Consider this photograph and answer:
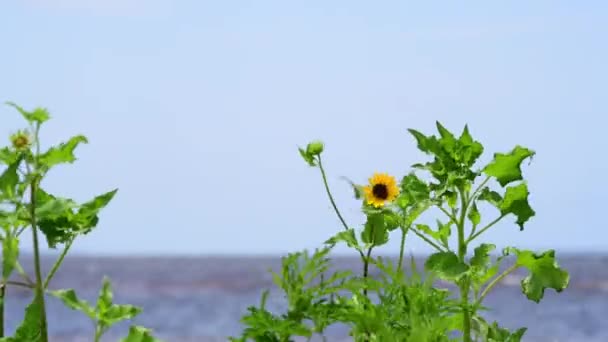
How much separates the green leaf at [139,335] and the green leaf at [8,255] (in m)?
0.18

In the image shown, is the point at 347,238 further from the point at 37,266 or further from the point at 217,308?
the point at 217,308

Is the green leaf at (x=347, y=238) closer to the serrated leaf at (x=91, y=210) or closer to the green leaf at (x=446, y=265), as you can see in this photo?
the green leaf at (x=446, y=265)

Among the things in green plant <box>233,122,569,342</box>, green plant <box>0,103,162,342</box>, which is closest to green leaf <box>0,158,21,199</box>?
green plant <box>0,103,162,342</box>

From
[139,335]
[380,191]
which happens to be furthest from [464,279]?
[139,335]

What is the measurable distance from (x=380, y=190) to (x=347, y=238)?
157 millimetres

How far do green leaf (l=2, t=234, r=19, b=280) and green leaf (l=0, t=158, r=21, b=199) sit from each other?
0.06 m

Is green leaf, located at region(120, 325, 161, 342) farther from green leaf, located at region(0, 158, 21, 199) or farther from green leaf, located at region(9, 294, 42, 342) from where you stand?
green leaf, located at region(0, 158, 21, 199)

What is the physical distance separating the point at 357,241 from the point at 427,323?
1.28ft

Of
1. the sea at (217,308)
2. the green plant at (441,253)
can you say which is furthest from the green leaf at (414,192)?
the sea at (217,308)

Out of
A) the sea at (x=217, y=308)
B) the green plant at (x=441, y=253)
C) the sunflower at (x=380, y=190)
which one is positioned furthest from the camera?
the sea at (x=217, y=308)

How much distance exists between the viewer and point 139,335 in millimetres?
1550

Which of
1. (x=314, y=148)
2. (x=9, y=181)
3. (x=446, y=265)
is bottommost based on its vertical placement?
(x=446, y=265)

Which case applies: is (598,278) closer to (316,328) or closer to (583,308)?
(583,308)

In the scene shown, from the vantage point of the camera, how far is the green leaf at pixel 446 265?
1.66 meters
